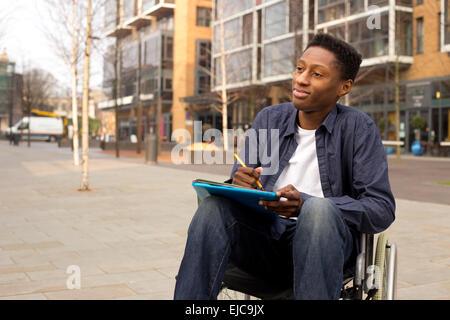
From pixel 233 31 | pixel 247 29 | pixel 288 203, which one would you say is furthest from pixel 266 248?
pixel 233 31

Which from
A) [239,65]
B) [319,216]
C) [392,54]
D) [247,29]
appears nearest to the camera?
[319,216]

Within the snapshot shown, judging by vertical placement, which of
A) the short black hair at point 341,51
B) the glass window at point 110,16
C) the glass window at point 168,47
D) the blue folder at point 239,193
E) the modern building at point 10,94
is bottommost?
the blue folder at point 239,193

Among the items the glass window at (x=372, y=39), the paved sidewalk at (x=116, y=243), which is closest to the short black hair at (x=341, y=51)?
the paved sidewalk at (x=116, y=243)

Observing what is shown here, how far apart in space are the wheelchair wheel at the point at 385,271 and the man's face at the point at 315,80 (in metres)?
0.63

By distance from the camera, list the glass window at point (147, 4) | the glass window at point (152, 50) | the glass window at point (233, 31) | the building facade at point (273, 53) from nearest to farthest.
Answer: the building facade at point (273, 53) < the glass window at point (233, 31) < the glass window at point (147, 4) < the glass window at point (152, 50)

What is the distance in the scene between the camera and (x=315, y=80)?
232cm

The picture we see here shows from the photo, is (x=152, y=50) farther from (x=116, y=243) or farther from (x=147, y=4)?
(x=116, y=243)

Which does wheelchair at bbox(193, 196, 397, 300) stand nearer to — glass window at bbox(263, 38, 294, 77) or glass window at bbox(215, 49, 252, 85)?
glass window at bbox(263, 38, 294, 77)

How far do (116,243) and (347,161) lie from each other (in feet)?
12.4

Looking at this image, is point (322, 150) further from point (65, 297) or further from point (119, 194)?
point (119, 194)

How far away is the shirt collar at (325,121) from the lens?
2344 millimetres

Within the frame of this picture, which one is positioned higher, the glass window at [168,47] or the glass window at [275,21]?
the glass window at [168,47]

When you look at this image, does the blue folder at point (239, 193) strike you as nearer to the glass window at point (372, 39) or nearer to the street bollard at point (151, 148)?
the street bollard at point (151, 148)

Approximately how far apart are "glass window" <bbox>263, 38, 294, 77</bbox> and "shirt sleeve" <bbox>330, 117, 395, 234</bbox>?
32.1 metres
